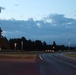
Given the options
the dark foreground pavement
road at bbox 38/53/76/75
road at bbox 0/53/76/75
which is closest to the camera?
the dark foreground pavement

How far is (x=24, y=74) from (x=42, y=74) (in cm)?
144

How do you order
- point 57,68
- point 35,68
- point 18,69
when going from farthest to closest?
point 57,68
point 35,68
point 18,69

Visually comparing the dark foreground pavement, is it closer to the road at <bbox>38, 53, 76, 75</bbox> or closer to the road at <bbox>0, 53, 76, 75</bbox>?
the road at <bbox>0, 53, 76, 75</bbox>

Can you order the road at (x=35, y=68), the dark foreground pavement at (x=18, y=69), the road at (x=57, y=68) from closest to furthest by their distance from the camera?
the dark foreground pavement at (x=18, y=69)
the road at (x=35, y=68)
the road at (x=57, y=68)

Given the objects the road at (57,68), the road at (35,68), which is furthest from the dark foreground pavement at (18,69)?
the road at (57,68)

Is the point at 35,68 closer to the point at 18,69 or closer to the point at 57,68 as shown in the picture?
the point at 57,68

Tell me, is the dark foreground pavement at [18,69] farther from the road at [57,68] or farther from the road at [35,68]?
the road at [57,68]

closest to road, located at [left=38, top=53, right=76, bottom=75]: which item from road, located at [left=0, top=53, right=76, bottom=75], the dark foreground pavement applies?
road, located at [left=0, top=53, right=76, bottom=75]

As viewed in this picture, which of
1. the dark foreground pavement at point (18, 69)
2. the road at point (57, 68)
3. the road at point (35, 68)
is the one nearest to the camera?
the dark foreground pavement at point (18, 69)

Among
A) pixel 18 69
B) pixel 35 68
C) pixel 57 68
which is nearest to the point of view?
pixel 18 69

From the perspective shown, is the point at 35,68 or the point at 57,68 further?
the point at 57,68

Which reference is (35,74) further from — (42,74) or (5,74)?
(5,74)

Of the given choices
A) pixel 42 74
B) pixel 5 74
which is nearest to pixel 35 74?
pixel 42 74

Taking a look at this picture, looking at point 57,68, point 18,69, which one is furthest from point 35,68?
point 18,69
